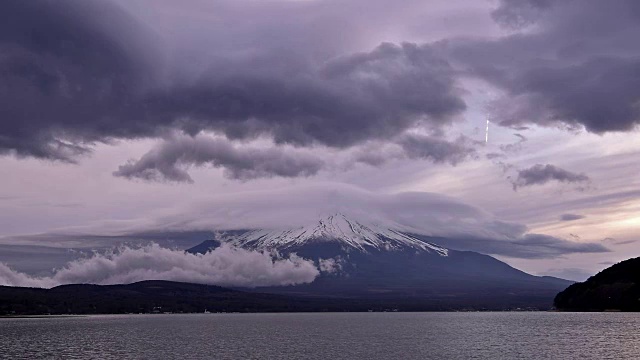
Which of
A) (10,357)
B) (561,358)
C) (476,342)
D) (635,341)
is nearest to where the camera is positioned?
(561,358)

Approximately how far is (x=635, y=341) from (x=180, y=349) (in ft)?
308

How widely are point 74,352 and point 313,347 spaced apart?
156 feet

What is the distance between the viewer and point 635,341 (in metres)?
132

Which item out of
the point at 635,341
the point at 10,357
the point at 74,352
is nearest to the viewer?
the point at 10,357

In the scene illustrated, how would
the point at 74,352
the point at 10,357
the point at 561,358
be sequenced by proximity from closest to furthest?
the point at 561,358, the point at 10,357, the point at 74,352

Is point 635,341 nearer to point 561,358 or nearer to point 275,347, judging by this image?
point 561,358

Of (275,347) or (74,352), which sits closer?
(74,352)

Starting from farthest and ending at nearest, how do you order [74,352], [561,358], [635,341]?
[635,341] < [74,352] < [561,358]

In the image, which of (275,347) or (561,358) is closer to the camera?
(561,358)

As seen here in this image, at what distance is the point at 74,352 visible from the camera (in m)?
122

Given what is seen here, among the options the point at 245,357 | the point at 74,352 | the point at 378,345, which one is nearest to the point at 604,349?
the point at 378,345

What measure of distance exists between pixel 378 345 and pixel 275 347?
22013 millimetres

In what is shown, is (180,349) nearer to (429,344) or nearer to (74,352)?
(74,352)

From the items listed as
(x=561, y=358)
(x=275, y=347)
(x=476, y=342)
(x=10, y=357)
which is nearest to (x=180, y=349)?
(x=275, y=347)
